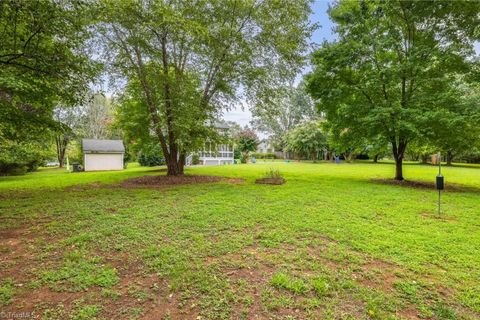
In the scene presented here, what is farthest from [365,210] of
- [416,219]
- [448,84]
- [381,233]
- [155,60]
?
[155,60]

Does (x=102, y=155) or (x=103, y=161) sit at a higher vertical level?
(x=102, y=155)

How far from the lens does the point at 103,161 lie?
2405 centimetres

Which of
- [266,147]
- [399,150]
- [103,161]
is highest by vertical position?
[266,147]

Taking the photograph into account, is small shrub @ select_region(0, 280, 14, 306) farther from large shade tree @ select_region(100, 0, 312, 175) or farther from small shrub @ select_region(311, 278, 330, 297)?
large shade tree @ select_region(100, 0, 312, 175)

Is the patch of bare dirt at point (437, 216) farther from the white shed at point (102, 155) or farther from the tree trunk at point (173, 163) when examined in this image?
the white shed at point (102, 155)

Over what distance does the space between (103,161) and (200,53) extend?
18.1m

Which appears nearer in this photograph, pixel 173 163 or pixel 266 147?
pixel 173 163

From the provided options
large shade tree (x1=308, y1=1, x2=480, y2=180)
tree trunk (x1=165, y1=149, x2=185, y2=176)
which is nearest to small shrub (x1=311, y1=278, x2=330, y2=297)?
large shade tree (x1=308, y1=1, x2=480, y2=180)

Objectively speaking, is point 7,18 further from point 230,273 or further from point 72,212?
point 230,273

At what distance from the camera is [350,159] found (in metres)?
31.5

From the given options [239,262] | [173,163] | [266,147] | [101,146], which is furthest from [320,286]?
[266,147]

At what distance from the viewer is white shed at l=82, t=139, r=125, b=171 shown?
2323 cm

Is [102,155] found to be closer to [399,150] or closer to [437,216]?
[399,150]

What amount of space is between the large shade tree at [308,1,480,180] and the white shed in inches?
807
